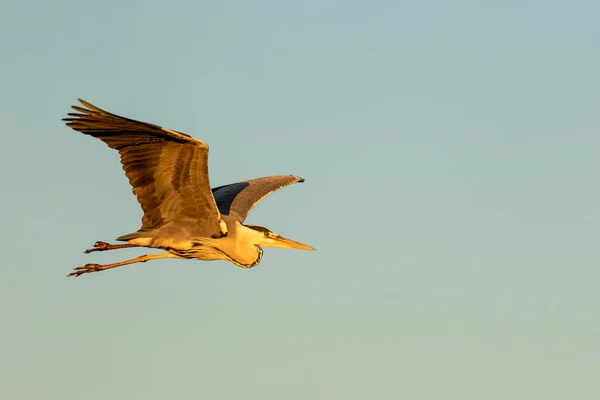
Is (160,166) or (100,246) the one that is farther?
(100,246)

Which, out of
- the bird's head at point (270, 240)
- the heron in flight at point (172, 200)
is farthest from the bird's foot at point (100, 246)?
the bird's head at point (270, 240)

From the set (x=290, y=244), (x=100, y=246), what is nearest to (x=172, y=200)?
(x=100, y=246)

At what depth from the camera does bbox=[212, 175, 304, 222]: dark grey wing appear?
65.1 ft

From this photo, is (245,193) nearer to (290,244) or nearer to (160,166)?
(290,244)

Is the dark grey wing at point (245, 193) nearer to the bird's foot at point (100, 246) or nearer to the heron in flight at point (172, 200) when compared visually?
the heron in flight at point (172, 200)

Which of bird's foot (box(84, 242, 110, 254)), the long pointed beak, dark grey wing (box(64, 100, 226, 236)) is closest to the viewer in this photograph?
dark grey wing (box(64, 100, 226, 236))

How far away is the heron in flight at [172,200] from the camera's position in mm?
14992

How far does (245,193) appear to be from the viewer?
2088cm

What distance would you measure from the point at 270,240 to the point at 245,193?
260cm

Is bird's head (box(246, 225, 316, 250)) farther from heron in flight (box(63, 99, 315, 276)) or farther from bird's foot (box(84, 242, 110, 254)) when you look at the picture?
bird's foot (box(84, 242, 110, 254))

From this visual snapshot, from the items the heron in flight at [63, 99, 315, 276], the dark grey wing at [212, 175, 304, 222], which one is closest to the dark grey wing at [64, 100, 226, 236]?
the heron in flight at [63, 99, 315, 276]

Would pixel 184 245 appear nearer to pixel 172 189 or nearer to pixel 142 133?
pixel 172 189

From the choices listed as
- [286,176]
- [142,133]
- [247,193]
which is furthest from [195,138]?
[286,176]

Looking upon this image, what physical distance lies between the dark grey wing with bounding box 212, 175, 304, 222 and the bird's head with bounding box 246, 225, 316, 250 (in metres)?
0.95
